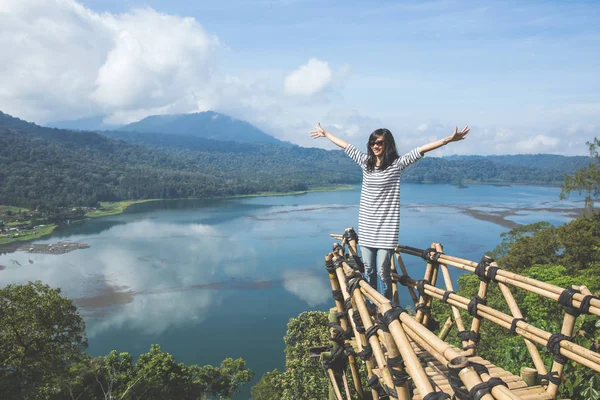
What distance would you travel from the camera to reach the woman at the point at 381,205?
2.93 m

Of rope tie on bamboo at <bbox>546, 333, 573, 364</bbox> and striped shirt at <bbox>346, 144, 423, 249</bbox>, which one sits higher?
striped shirt at <bbox>346, 144, 423, 249</bbox>

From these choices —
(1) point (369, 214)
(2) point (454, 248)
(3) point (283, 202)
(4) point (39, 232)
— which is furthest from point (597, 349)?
(3) point (283, 202)

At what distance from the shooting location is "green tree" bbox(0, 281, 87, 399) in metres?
9.52

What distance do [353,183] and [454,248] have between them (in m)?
88.2

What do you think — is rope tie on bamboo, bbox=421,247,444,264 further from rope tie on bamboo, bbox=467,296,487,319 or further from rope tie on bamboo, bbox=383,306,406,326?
rope tie on bamboo, bbox=383,306,406,326

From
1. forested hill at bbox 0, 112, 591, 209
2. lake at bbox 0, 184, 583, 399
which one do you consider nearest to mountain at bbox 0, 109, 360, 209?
forested hill at bbox 0, 112, 591, 209

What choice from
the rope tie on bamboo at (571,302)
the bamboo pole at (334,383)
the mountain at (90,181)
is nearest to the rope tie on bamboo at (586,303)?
the rope tie on bamboo at (571,302)

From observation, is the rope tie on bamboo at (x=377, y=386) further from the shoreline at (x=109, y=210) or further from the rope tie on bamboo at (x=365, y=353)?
the shoreline at (x=109, y=210)

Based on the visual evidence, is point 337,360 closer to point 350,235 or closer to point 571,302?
point 350,235

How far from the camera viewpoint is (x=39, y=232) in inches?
1956

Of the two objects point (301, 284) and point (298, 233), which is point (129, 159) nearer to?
point (298, 233)

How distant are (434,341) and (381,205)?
5.35 feet

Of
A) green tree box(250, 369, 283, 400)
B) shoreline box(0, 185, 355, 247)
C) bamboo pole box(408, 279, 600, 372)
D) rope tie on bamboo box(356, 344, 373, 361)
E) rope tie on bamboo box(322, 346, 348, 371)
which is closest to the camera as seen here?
bamboo pole box(408, 279, 600, 372)

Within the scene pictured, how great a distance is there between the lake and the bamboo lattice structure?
49.4 ft
